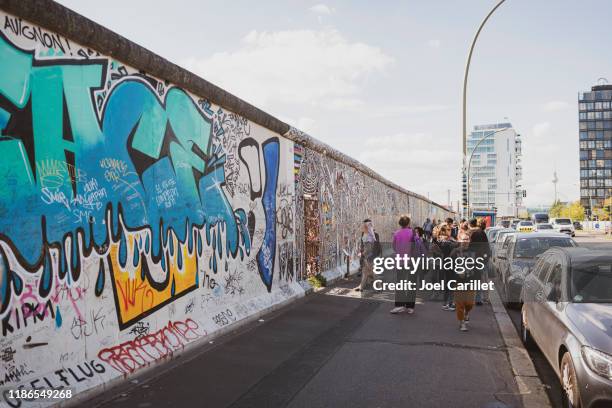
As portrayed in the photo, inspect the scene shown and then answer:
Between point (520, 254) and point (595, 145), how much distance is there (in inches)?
6699

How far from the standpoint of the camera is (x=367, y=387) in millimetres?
5547

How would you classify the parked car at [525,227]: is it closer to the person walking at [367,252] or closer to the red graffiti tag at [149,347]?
the person walking at [367,252]

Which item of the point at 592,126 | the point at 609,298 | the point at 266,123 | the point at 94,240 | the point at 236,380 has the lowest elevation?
the point at 236,380

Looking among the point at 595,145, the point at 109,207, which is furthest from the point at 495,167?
the point at 109,207

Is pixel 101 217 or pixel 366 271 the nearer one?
pixel 101 217

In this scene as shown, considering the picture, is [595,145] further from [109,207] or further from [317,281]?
[109,207]

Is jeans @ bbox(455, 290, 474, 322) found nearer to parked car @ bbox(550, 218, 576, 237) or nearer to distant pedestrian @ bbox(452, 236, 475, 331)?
distant pedestrian @ bbox(452, 236, 475, 331)

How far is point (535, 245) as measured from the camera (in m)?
12.1

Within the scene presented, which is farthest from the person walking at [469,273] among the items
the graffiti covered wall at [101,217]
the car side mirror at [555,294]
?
the graffiti covered wall at [101,217]

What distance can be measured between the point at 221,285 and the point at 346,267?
9494 mm

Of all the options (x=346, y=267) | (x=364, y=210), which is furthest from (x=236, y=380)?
(x=364, y=210)

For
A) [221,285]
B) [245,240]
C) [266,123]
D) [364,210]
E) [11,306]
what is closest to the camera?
[11,306]

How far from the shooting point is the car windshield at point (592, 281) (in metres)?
5.57

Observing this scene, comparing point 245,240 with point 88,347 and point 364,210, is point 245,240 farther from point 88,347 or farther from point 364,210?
point 364,210
